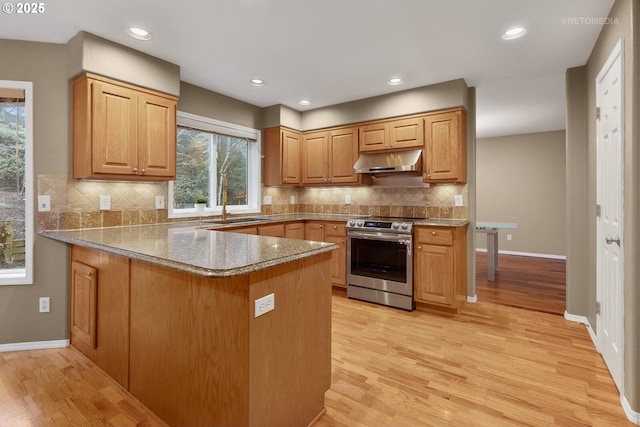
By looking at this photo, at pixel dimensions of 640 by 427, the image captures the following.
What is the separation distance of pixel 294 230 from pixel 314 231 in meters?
0.27

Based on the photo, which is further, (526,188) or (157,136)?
Result: (526,188)

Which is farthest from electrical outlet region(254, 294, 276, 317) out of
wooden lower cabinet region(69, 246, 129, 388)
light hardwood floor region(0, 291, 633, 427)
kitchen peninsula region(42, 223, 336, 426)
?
wooden lower cabinet region(69, 246, 129, 388)

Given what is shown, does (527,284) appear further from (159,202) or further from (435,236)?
(159,202)

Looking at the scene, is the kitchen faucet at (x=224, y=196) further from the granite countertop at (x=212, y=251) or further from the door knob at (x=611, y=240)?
the door knob at (x=611, y=240)

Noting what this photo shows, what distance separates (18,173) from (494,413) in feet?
13.0

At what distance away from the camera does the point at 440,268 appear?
129 inches

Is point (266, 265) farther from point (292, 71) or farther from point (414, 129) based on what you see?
point (414, 129)

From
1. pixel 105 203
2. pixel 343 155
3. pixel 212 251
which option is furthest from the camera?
pixel 343 155

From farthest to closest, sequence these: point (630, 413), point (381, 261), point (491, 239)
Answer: point (491, 239) → point (381, 261) → point (630, 413)

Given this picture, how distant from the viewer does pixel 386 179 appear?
4270 millimetres

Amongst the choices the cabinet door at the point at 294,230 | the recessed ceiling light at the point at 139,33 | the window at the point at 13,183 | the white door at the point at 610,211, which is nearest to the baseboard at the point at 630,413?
the white door at the point at 610,211

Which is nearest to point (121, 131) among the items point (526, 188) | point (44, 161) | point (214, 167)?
point (44, 161)

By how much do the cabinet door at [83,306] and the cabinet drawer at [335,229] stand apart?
2.55m

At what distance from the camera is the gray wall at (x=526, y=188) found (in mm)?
6148
